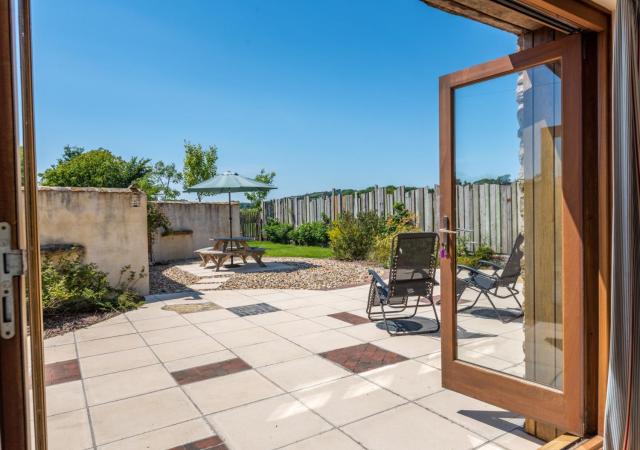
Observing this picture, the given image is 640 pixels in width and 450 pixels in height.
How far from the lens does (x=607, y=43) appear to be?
6.94ft

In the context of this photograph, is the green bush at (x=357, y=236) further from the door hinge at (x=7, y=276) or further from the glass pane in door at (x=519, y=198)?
the door hinge at (x=7, y=276)

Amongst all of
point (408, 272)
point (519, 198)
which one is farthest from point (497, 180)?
point (408, 272)

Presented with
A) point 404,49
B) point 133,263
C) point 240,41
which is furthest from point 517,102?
point 404,49

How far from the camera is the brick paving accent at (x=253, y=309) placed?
534 cm

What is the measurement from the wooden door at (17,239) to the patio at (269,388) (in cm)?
146

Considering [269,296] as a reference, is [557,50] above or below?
above

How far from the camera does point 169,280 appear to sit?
7973mm

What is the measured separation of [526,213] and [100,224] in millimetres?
5817

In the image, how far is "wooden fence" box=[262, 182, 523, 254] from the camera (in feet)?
9.50

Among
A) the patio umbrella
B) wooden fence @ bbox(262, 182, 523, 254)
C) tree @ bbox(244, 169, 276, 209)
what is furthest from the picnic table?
tree @ bbox(244, 169, 276, 209)

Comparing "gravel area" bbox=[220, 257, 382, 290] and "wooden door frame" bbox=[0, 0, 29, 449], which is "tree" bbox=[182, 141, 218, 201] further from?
"wooden door frame" bbox=[0, 0, 29, 449]

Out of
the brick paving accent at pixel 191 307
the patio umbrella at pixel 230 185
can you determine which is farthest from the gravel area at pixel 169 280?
the patio umbrella at pixel 230 185

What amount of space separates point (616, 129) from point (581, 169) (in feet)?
0.87

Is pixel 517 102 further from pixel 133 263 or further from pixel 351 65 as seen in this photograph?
pixel 351 65
